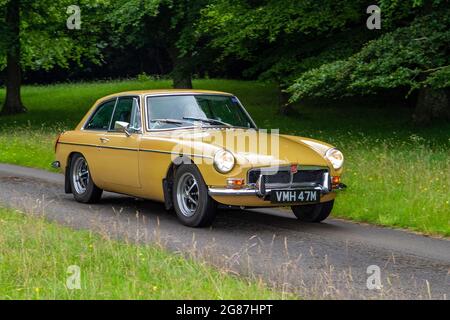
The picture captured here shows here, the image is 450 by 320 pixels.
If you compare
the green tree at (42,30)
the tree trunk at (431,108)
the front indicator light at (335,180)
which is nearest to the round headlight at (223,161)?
the front indicator light at (335,180)

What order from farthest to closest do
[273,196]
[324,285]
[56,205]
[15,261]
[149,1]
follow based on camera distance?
→ [149,1], [56,205], [273,196], [15,261], [324,285]

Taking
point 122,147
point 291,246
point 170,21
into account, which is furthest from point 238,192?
point 170,21

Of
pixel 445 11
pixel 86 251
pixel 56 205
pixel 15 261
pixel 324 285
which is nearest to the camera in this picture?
pixel 324 285

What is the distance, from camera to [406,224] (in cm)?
952

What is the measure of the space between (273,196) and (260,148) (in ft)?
2.22

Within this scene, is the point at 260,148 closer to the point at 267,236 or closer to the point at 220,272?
the point at 267,236

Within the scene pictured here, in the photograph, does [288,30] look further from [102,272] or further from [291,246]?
[102,272]

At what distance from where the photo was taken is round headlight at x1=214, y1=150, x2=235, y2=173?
863cm

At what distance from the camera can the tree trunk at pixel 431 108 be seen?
23.4 m

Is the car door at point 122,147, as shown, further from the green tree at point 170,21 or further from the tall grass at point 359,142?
the green tree at point 170,21

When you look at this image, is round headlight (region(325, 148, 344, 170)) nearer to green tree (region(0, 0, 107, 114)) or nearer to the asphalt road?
the asphalt road

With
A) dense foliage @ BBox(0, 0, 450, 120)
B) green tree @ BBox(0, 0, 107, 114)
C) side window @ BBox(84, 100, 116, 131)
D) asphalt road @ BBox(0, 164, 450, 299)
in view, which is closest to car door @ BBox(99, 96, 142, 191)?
side window @ BBox(84, 100, 116, 131)

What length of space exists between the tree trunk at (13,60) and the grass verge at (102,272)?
21.0 meters
